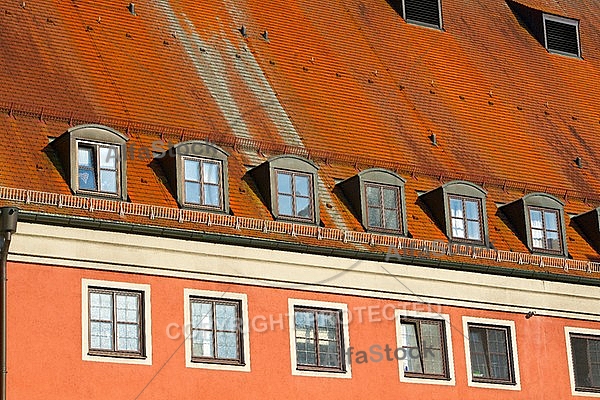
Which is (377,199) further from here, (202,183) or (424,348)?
(202,183)

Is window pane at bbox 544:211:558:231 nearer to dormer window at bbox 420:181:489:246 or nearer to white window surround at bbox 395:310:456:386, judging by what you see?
dormer window at bbox 420:181:489:246

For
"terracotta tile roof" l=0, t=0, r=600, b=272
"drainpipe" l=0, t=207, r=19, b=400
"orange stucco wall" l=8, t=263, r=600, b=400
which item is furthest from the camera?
"terracotta tile roof" l=0, t=0, r=600, b=272

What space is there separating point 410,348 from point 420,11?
1353 cm

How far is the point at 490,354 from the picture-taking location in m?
38.0

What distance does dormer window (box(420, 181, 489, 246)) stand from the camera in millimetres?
38531

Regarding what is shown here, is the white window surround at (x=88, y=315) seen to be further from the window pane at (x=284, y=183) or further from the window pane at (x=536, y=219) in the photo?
the window pane at (x=536, y=219)

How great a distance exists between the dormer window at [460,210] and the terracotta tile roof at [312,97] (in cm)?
43

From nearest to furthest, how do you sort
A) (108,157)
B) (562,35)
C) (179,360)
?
(179,360), (108,157), (562,35)

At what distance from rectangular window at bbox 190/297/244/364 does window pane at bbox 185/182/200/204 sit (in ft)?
7.55

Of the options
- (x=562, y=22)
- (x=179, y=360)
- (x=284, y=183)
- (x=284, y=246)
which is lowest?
(x=179, y=360)

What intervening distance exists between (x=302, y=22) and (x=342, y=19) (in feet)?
5.58

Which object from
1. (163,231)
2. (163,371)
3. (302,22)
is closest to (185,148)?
(163,231)

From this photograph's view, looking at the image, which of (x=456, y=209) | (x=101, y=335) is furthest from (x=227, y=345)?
(x=456, y=209)

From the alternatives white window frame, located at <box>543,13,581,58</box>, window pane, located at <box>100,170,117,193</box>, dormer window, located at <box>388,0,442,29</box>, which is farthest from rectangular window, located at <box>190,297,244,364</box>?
white window frame, located at <box>543,13,581,58</box>
